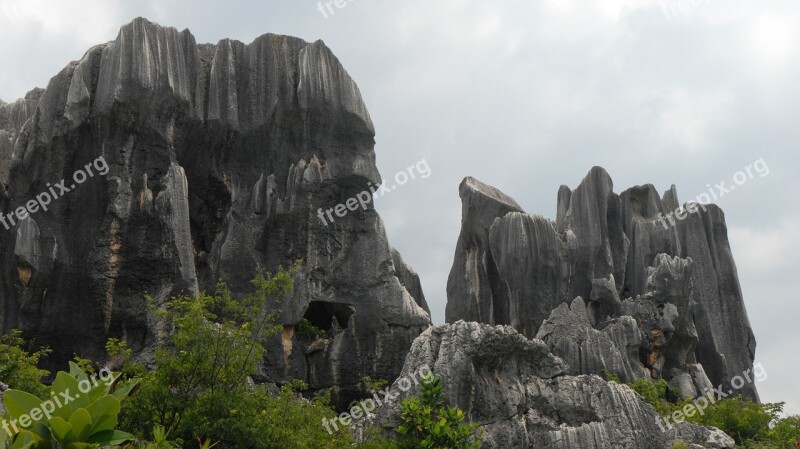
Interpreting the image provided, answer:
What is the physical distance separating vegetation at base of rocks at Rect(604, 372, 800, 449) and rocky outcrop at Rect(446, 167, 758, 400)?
1.61 m

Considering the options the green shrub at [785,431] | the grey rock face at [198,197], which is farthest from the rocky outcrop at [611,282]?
the grey rock face at [198,197]

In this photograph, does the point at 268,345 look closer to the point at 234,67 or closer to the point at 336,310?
the point at 336,310

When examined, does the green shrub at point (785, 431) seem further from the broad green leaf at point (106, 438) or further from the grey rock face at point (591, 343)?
the broad green leaf at point (106, 438)

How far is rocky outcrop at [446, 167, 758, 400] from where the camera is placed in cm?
3447

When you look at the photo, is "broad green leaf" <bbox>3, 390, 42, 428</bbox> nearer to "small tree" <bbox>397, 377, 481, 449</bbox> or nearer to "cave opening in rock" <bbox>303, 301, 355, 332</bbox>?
"small tree" <bbox>397, 377, 481, 449</bbox>

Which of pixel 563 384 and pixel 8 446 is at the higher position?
pixel 563 384

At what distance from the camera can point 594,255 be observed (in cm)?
4050

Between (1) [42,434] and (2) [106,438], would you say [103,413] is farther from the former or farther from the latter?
(1) [42,434]

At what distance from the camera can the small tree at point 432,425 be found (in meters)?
17.6

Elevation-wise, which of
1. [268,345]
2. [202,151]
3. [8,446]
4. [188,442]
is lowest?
[8,446]


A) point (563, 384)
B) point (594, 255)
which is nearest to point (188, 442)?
point (563, 384)

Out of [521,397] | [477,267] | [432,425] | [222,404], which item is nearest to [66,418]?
[222,404]

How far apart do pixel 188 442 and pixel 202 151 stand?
13.0 metres

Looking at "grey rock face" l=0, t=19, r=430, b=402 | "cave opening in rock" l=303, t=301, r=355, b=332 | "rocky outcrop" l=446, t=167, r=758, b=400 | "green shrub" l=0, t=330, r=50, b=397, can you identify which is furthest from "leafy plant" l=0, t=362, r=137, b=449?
"rocky outcrop" l=446, t=167, r=758, b=400
